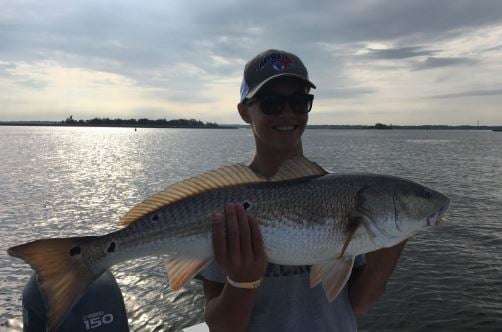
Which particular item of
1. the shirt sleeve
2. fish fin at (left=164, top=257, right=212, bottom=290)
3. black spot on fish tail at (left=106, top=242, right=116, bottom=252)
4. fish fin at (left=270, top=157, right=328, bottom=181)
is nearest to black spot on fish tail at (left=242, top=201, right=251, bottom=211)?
fish fin at (left=270, top=157, right=328, bottom=181)

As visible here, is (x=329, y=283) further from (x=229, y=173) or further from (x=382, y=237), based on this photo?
(x=229, y=173)

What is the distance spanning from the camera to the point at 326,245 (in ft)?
10.5

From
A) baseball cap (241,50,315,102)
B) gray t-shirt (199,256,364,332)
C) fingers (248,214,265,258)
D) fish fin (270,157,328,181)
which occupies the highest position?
baseball cap (241,50,315,102)

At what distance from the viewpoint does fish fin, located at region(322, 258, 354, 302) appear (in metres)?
3.08

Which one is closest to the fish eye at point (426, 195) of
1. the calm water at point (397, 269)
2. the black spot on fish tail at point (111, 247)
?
the black spot on fish tail at point (111, 247)

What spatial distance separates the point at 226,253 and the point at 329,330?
40.5 inches

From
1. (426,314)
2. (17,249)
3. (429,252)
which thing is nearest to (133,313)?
(426,314)

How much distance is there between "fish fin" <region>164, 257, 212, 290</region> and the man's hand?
0.19 m

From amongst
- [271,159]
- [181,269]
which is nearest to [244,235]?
[181,269]

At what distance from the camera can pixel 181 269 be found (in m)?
3.28

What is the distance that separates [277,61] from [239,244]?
1814 mm

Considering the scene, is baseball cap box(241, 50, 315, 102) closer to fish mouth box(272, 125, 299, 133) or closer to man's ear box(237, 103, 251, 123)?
man's ear box(237, 103, 251, 123)

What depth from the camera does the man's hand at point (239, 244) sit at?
3092mm

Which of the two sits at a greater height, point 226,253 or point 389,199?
point 389,199
